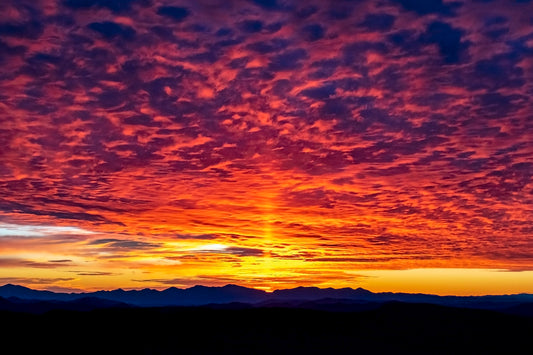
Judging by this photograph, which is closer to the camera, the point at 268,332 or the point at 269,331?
the point at 268,332

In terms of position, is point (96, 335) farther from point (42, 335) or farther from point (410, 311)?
point (410, 311)

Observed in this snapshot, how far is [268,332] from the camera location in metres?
54.5

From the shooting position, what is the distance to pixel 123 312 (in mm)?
61031

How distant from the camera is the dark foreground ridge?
48.3 m

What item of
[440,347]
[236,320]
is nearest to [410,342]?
[440,347]

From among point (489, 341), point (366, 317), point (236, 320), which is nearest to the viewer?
point (489, 341)

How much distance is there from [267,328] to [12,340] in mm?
26049

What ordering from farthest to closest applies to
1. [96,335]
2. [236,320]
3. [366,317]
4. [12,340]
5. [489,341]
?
[366,317], [236,320], [489,341], [96,335], [12,340]

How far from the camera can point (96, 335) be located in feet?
169

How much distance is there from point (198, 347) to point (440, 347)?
25107 mm

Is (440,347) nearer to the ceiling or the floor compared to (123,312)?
nearer to the floor

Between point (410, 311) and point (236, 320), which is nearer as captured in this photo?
point (236, 320)

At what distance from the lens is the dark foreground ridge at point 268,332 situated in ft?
158

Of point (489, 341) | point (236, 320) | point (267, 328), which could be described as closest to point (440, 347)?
point (489, 341)
